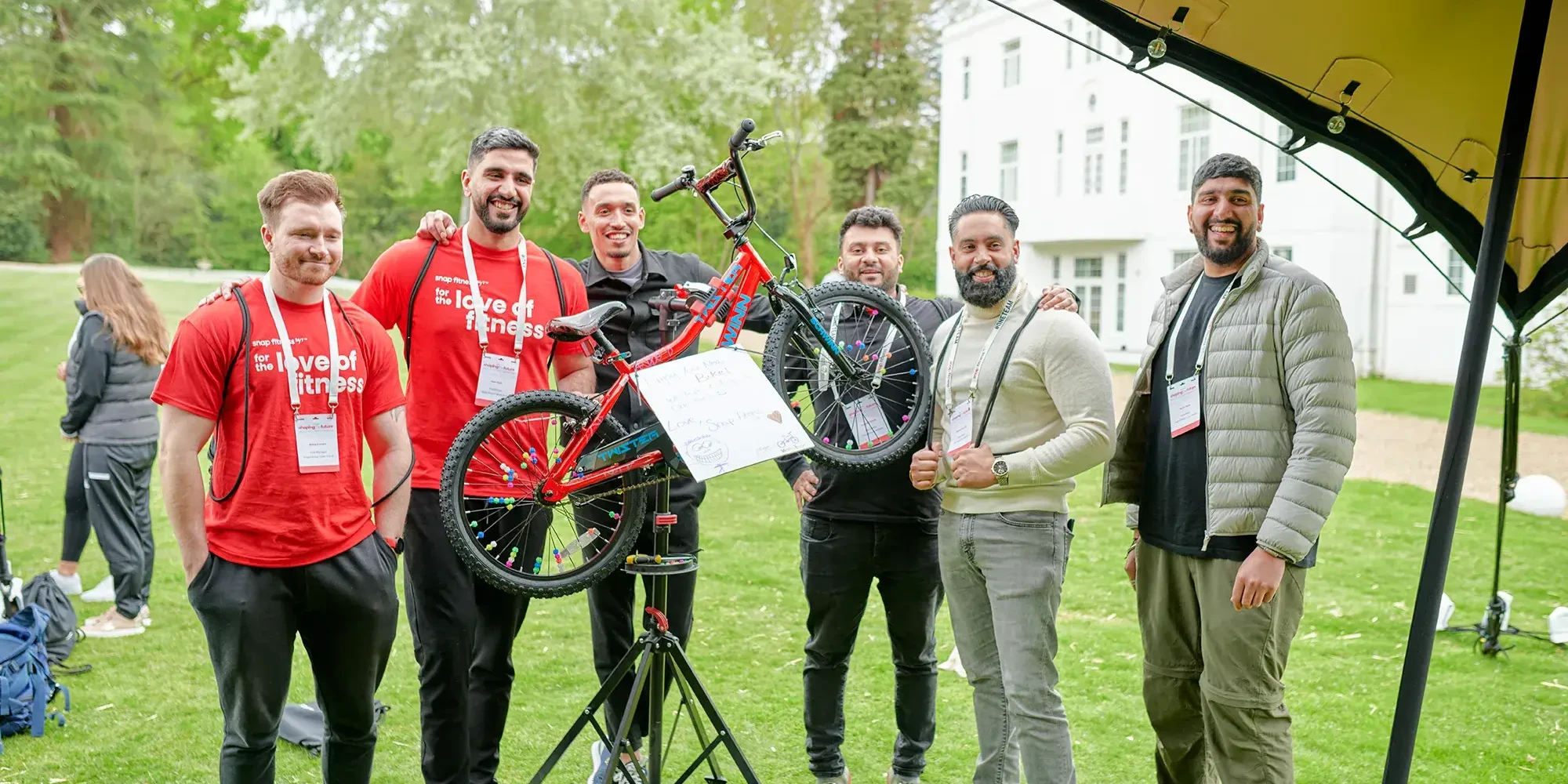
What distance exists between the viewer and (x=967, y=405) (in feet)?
11.5

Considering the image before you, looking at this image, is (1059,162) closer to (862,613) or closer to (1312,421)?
(862,613)


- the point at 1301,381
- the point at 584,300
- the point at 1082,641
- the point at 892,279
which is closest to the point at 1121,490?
the point at 1301,381

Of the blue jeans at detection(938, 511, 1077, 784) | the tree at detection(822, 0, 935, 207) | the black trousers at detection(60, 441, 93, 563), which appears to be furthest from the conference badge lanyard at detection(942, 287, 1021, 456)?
the tree at detection(822, 0, 935, 207)

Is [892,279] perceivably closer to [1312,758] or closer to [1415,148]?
[1415,148]

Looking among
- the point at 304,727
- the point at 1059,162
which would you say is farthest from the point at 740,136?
the point at 1059,162

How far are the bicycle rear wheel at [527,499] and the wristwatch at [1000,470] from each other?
1072 mm

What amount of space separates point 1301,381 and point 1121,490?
2.43 feet

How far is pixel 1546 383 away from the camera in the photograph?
623 inches

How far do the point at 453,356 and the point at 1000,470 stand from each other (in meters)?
1.78

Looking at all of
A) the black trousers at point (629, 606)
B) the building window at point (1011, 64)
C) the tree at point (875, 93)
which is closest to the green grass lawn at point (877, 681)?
the black trousers at point (629, 606)

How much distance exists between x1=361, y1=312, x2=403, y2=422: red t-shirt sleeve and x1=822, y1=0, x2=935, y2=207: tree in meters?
32.3

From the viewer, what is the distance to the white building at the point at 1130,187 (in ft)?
72.3

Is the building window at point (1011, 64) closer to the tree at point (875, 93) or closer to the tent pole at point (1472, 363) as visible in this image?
the tree at point (875, 93)

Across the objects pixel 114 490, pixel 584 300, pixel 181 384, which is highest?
pixel 584 300
